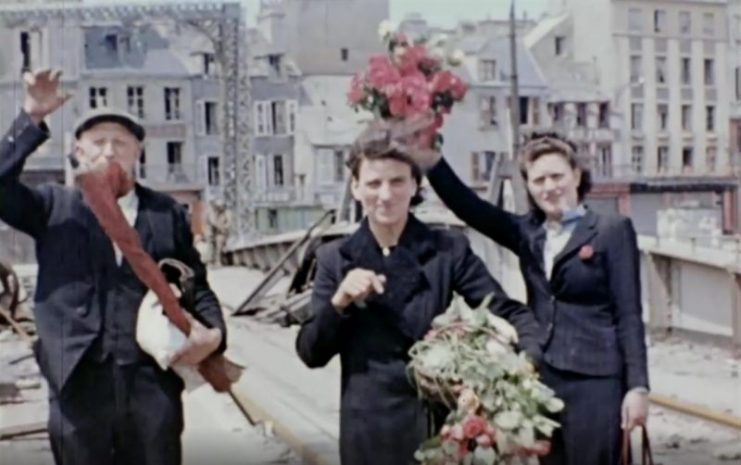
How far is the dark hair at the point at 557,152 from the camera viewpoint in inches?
88.0

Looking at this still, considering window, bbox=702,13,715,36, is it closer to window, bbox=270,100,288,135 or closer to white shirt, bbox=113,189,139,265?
window, bbox=270,100,288,135

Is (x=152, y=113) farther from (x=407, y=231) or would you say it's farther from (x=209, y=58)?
(x=407, y=231)

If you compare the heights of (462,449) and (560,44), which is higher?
(560,44)

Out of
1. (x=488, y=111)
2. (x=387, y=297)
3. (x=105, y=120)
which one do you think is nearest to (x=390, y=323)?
(x=387, y=297)

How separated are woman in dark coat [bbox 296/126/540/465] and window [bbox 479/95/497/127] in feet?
1.46

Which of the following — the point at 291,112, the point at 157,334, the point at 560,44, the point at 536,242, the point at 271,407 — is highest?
the point at 560,44

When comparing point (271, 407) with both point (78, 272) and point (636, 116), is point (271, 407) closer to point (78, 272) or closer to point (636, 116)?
point (636, 116)

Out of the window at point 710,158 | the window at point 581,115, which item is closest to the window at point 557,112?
the window at point 581,115

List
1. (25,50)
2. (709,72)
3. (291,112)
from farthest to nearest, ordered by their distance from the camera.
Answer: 1. (709,72)
2. (291,112)
3. (25,50)

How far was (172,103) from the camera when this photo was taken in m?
2.56

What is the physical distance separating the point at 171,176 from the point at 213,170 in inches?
6.4

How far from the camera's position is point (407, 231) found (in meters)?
2.14

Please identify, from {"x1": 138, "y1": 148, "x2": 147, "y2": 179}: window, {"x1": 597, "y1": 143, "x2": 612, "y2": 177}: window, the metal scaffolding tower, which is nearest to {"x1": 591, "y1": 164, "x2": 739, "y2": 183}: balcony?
{"x1": 597, "y1": 143, "x2": 612, "y2": 177}: window

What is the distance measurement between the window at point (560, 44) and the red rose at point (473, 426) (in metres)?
0.88
